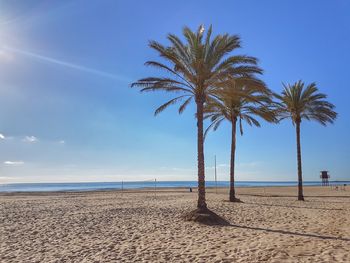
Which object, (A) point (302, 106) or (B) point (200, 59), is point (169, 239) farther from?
(A) point (302, 106)

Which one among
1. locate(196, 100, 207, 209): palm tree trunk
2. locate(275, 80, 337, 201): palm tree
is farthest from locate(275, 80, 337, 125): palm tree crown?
locate(196, 100, 207, 209): palm tree trunk

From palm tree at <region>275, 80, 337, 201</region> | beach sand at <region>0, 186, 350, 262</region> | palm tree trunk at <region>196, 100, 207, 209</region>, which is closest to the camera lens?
beach sand at <region>0, 186, 350, 262</region>

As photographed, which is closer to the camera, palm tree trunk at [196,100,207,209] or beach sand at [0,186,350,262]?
beach sand at [0,186,350,262]

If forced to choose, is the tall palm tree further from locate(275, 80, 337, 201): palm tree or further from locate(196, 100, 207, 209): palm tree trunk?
locate(275, 80, 337, 201): palm tree

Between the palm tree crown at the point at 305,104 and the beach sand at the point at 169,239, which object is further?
the palm tree crown at the point at 305,104

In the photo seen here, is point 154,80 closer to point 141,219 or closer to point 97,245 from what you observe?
point 141,219

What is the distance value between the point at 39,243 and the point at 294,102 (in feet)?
78.2

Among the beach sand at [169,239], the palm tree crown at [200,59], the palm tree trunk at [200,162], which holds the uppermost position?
the palm tree crown at [200,59]

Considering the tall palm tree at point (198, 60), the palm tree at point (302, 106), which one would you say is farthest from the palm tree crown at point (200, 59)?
the palm tree at point (302, 106)

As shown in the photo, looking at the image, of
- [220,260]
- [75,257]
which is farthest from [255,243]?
[75,257]

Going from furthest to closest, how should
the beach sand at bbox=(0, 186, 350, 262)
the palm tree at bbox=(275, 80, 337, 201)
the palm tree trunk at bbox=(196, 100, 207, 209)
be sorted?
the palm tree at bbox=(275, 80, 337, 201), the palm tree trunk at bbox=(196, 100, 207, 209), the beach sand at bbox=(0, 186, 350, 262)

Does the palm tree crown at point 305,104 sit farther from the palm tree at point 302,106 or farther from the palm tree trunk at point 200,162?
the palm tree trunk at point 200,162

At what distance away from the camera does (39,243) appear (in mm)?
11336

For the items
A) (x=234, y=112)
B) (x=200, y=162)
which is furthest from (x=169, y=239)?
(x=234, y=112)
